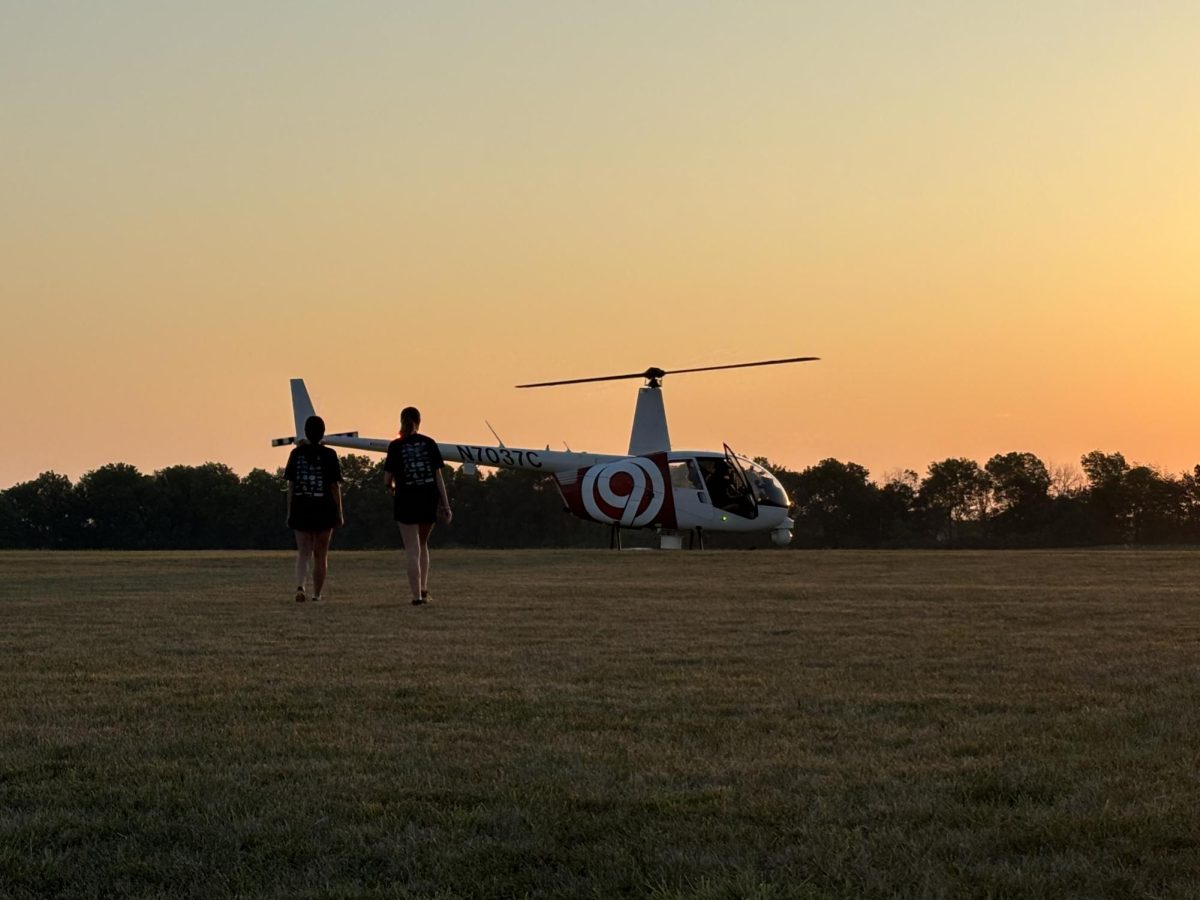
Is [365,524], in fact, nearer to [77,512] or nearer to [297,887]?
[77,512]

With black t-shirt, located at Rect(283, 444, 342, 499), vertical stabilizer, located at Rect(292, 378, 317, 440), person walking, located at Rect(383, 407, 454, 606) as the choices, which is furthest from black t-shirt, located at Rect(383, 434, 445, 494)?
vertical stabilizer, located at Rect(292, 378, 317, 440)

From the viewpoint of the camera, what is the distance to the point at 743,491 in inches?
1252

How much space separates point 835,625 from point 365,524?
77.5 metres

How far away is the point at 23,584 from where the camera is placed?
1730cm

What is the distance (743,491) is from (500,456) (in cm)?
579

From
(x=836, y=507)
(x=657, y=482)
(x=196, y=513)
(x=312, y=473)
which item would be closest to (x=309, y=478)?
(x=312, y=473)

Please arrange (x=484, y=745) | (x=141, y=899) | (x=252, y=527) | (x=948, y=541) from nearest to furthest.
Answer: (x=141, y=899) < (x=484, y=745) < (x=948, y=541) < (x=252, y=527)

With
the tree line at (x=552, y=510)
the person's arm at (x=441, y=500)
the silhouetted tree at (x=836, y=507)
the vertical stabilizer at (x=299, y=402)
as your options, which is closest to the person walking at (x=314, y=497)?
the person's arm at (x=441, y=500)

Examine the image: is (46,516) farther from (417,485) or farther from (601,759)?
(601,759)

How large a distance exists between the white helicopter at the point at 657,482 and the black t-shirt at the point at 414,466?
18.1m

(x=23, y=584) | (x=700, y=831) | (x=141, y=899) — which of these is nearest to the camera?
(x=141, y=899)

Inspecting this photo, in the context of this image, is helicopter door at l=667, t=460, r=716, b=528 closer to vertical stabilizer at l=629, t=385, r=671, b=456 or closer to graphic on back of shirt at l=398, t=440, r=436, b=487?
vertical stabilizer at l=629, t=385, r=671, b=456

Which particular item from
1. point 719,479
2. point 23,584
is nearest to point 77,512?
point 719,479

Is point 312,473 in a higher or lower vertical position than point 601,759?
higher
